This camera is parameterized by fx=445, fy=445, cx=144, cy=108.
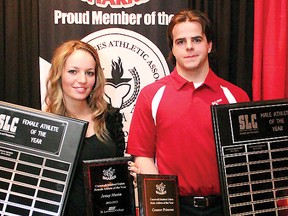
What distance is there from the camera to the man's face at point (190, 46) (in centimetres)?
201

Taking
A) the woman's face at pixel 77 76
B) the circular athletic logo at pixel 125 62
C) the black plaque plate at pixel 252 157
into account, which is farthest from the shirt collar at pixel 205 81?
the circular athletic logo at pixel 125 62

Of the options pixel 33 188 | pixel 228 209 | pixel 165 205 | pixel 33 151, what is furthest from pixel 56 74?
pixel 228 209

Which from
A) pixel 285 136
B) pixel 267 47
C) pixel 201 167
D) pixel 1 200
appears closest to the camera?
pixel 1 200

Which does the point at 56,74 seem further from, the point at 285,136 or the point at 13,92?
the point at 285,136

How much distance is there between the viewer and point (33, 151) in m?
1.71

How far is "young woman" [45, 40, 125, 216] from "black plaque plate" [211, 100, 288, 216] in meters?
0.49

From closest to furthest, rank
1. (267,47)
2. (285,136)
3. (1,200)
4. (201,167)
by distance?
(1,200) < (285,136) < (201,167) < (267,47)

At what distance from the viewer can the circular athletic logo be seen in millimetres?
2545

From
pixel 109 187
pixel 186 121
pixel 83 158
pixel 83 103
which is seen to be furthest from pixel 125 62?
pixel 109 187

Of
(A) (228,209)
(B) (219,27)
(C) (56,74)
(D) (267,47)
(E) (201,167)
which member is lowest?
(A) (228,209)

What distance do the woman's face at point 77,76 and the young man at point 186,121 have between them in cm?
28

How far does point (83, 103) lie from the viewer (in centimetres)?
204

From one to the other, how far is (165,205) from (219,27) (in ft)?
3.99

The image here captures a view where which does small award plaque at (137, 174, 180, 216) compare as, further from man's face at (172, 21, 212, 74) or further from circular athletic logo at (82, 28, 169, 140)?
circular athletic logo at (82, 28, 169, 140)
